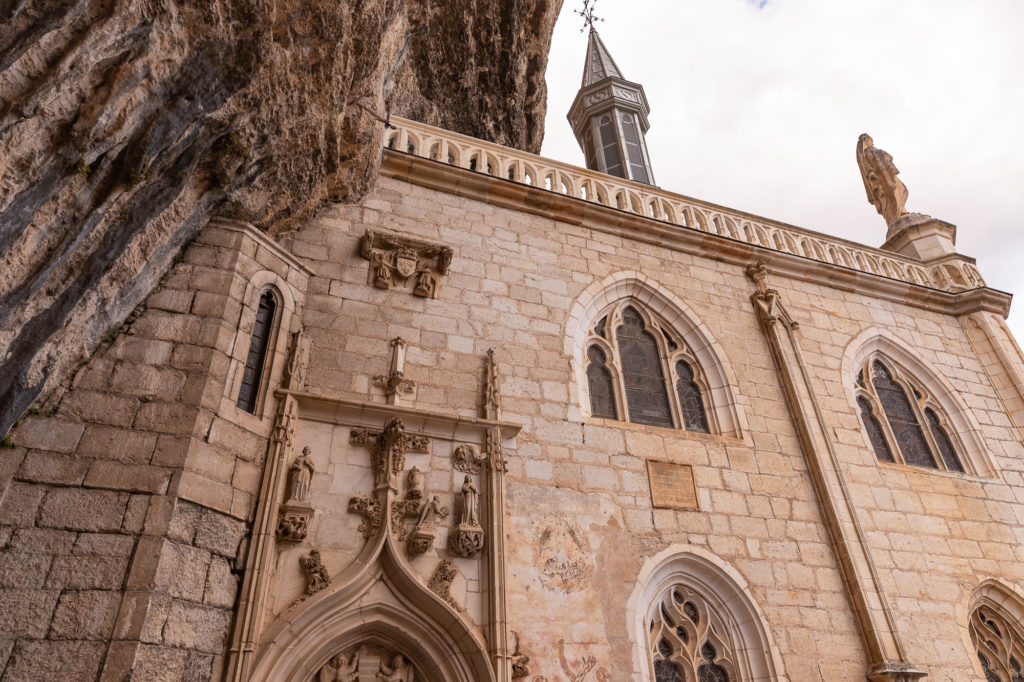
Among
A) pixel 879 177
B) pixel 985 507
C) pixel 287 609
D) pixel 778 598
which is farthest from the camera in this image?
pixel 879 177

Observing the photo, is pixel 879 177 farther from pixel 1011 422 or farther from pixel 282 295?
pixel 282 295

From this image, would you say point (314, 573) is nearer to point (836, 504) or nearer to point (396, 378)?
point (396, 378)

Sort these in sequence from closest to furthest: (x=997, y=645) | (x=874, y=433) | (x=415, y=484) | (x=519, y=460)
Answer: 1. (x=415, y=484)
2. (x=519, y=460)
3. (x=997, y=645)
4. (x=874, y=433)

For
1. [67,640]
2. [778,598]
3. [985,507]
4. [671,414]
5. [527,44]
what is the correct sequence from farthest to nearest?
[527,44]
[985,507]
[671,414]
[778,598]
[67,640]

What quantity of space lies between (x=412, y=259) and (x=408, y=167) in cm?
131

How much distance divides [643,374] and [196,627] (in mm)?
4764

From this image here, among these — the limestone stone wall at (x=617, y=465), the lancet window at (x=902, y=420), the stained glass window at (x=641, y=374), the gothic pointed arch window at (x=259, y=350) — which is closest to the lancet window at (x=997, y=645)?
the limestone stone wall at (x=617, y=465)

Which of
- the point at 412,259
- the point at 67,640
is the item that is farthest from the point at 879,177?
the point at 67,640

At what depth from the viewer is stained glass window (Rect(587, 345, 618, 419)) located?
20.6 feet

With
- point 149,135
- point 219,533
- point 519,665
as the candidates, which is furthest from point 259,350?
point 519,665

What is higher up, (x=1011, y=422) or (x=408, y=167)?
(x=408, y=167)

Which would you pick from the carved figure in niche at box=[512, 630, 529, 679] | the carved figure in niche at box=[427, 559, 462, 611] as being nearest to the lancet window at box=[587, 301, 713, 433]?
the carved figure in niche at box=[427, 559, 462, 611]

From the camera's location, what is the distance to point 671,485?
575 centimetres

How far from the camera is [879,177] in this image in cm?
1086
